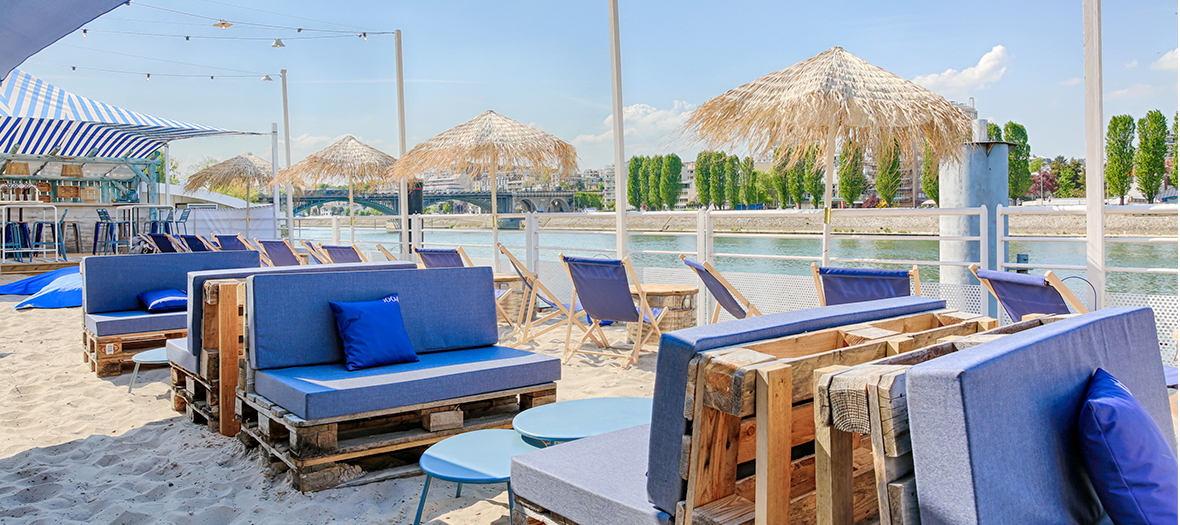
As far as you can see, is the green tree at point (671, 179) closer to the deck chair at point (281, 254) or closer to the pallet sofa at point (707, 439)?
the deck chair at point (281, 254)

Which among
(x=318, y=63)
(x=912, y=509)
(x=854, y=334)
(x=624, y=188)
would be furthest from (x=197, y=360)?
(x=318, y=63)

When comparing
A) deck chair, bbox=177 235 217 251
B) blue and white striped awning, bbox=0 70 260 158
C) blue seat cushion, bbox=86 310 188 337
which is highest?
blue and white striped awning, bbox=0 70 260 158

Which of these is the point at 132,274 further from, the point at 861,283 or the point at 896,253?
the point at 896,253

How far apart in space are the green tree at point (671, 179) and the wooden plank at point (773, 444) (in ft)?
146

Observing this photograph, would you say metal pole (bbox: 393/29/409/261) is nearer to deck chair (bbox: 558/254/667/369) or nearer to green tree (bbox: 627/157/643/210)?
deck chair (bbox: 558/254/667/369)

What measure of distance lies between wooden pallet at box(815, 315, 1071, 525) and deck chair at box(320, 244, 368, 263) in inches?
267

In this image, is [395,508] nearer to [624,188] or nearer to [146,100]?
[624,188]

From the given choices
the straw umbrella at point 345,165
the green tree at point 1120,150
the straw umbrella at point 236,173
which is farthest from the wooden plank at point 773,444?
the green tree at point 1120,150

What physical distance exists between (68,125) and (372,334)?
Result: 12438mm

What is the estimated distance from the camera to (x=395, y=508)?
252cm

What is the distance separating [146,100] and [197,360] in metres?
47.0

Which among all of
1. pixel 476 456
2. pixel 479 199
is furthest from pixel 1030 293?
pixel 479 199

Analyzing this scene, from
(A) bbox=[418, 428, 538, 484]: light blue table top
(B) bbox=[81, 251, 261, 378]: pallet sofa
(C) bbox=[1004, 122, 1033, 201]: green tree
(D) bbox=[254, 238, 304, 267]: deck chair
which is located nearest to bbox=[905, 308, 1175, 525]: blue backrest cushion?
(A) bbox=[418, 428, 538, 484]: light blue table top

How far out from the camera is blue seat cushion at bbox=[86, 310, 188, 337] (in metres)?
4.56
